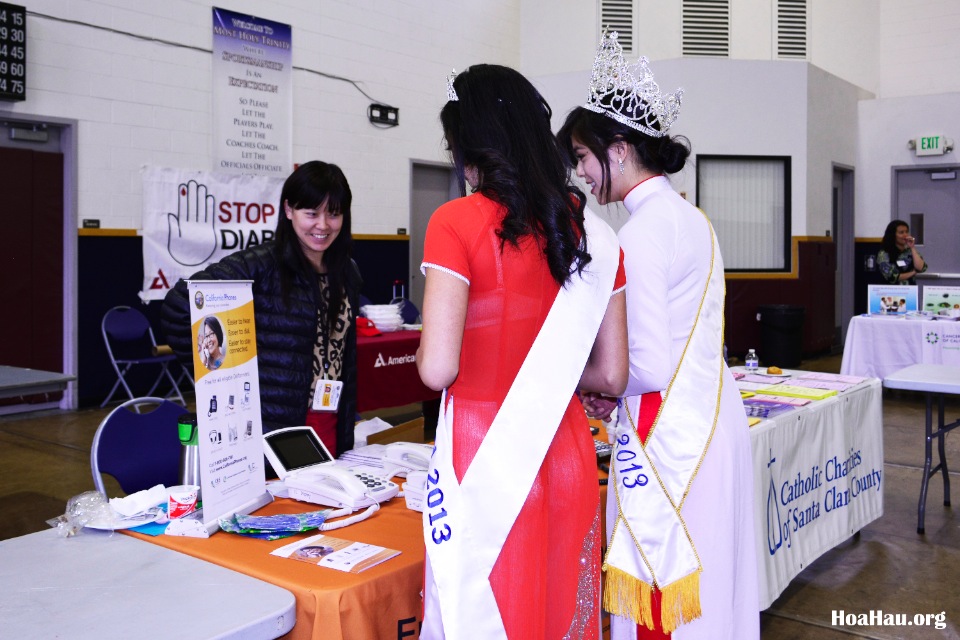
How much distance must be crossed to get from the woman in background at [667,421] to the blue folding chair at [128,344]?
510 cm

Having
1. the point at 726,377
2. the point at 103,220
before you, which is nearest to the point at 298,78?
the point at 103,220

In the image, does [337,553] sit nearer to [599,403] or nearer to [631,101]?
[599,403]

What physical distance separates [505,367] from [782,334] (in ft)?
26.8

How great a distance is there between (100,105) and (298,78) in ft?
6.47

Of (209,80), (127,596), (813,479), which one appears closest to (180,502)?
(127,596)

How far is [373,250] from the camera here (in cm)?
861

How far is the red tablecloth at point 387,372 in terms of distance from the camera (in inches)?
191

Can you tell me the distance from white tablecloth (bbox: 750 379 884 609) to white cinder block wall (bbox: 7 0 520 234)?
3.16m

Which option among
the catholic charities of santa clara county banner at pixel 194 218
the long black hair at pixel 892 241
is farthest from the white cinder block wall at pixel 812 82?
the catholic charities of santa clara county banner at pixel 194 218

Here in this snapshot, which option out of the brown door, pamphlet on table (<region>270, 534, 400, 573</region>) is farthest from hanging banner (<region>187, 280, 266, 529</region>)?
the brown door

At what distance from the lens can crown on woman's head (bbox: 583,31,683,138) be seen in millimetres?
1717

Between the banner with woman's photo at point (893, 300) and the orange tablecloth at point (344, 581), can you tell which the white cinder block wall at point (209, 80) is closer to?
the banner with woman's photo at point (893, 300)

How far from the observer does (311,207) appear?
224 cm

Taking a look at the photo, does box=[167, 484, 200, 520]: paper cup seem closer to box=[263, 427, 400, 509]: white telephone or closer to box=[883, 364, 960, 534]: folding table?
box=[263, 427, 400, 509]: white telephone
